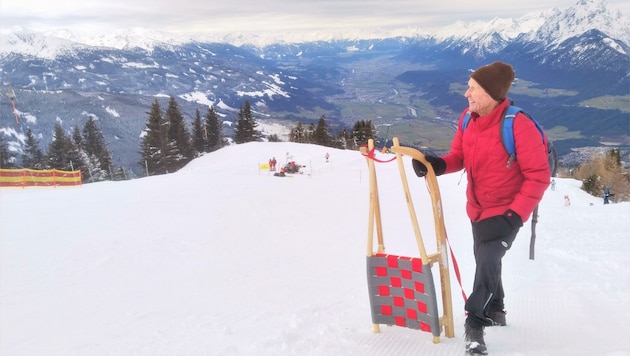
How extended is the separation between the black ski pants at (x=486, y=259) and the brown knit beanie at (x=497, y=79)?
96cm

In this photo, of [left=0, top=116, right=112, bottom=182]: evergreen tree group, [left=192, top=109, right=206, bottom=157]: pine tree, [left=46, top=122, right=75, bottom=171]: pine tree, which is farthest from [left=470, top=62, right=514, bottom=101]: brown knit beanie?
[left=192, top=109, right=206, bottom=157]: pine tree

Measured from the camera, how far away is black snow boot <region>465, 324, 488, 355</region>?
11.3 feet

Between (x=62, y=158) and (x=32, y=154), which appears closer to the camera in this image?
(x=62, y=158)

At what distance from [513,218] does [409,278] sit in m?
1.01

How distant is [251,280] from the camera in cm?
631

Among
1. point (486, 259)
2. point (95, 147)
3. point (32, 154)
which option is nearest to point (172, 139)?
point (95, 147)

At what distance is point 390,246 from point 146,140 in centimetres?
4520

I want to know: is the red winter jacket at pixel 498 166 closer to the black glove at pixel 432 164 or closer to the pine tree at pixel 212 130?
the black glove at pixel 432 164

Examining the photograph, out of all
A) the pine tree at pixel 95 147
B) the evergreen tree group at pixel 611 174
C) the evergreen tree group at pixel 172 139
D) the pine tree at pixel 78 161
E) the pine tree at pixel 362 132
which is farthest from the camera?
the pine tree at pixel 362 132

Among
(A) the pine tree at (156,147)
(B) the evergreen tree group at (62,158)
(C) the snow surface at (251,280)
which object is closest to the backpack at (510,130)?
(C) the snow surface at (251,280)

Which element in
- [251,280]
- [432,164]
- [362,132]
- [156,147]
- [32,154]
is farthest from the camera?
[362,132]

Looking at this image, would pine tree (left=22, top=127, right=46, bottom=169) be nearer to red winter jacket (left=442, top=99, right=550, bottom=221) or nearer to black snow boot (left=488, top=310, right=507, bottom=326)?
black snow boot (left=488, top=310, right=507, bottom=326)

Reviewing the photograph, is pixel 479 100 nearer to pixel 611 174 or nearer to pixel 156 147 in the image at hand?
pixel 156 147

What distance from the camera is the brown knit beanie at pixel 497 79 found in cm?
328
